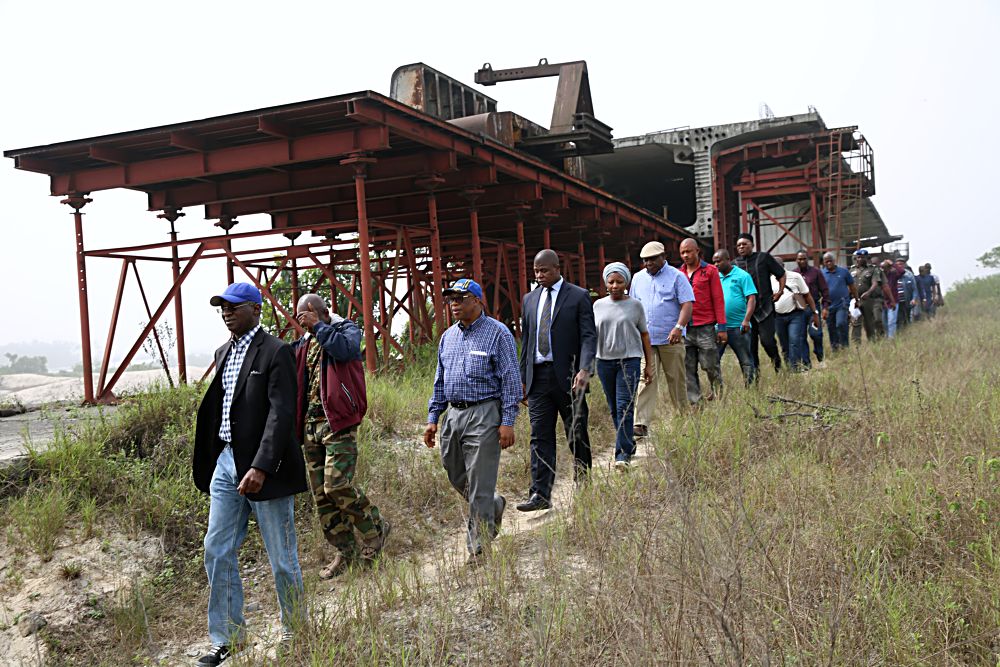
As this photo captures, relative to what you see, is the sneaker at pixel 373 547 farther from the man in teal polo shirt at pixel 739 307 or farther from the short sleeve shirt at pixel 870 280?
the short sleeve shirt at pixel 870 280

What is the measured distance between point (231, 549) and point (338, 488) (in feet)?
3.87

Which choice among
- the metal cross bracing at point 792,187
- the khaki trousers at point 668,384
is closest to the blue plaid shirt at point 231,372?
the khaki trousers at point 668,384

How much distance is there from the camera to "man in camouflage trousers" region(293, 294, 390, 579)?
5.50 metres

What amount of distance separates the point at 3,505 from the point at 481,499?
4169 mm

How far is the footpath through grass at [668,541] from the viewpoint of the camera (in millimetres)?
3377

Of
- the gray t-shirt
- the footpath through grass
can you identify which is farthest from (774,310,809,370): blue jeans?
the gray t-shirt

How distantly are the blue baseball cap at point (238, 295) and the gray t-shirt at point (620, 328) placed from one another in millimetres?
3188

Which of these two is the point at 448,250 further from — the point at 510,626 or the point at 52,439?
the point at 510,626

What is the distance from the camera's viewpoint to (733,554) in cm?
306

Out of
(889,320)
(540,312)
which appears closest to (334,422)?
(540,312)

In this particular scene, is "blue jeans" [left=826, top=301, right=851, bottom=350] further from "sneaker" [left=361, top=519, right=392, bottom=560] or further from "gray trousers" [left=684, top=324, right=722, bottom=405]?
"sneaker" [left=361, top=519, right=392, bottom=560]

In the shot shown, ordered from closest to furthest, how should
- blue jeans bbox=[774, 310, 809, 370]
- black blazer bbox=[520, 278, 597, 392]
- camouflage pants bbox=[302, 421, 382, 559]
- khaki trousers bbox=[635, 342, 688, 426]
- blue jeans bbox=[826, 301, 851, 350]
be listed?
camouflage pants bbox=[302, 421, 382, 559] → black blazer bbox=[520, 278, 597, 392] → khaki trousers bbox=[635, 342, 688, 426] → blue jeans bbox=[774, 310, 809, 370] → blue jeans bbox=[826, 301, 851, 350]

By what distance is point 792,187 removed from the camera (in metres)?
27.7

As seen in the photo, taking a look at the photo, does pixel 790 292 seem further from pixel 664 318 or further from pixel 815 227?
pixel 815 227
